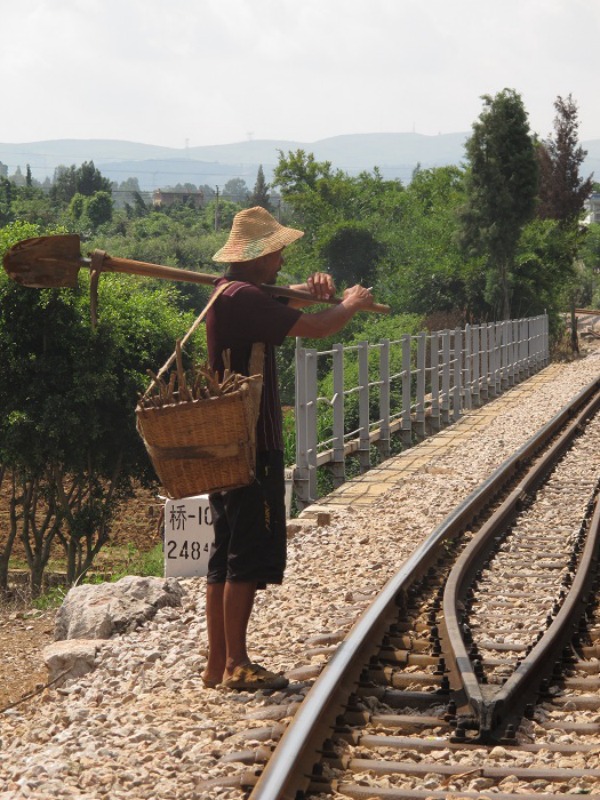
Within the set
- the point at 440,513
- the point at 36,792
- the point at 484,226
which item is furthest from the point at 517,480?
the point at 484,226

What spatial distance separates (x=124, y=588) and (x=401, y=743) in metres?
3.06

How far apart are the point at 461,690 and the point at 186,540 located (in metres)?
3.74

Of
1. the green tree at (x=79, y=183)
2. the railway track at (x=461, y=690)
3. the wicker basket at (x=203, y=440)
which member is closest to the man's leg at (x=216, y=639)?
the railway track at (x=461, y=690)

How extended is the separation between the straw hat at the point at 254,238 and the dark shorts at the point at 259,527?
832 mm

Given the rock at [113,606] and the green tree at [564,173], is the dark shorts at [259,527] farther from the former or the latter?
the green tree at [564,173]

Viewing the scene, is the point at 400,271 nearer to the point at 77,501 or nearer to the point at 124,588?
the point at 77,501

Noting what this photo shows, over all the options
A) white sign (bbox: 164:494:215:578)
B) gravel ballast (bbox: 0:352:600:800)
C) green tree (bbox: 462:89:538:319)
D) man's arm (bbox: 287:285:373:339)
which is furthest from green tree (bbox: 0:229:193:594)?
green tree (bbox: 462:89:538:319)

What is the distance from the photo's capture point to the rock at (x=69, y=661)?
6430 millimetres

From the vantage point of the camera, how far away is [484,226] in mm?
40938

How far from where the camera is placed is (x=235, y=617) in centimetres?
564

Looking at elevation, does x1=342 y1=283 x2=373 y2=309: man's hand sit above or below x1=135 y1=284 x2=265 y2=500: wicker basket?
above

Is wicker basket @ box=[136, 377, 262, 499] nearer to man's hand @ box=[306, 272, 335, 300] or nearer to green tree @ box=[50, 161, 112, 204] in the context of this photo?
man's hand @ box=[306, 272, 335, 300]

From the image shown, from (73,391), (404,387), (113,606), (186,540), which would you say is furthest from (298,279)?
(113,606)

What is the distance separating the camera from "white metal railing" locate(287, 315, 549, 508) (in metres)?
12.5
